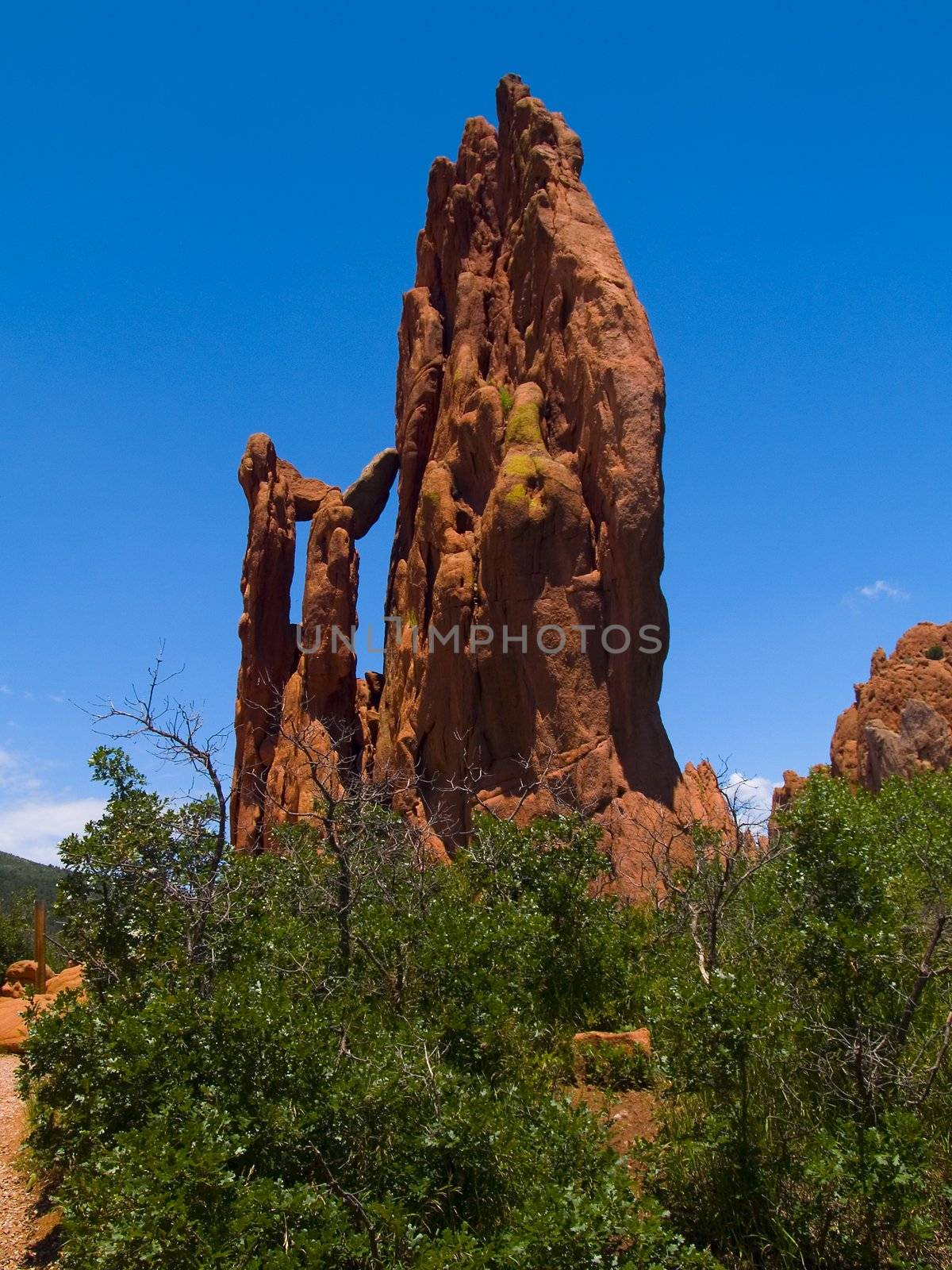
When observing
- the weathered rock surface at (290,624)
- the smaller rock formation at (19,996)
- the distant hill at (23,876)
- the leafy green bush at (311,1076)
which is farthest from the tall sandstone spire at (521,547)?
the distant hill at (23,876)

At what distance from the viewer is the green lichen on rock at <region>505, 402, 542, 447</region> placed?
25875 millimetres

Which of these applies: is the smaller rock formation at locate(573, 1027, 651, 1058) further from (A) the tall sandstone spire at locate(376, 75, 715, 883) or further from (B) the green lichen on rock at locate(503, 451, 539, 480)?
(B) the green lichen on rock at locate(503, 451, 539, 480)

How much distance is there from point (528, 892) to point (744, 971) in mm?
4165

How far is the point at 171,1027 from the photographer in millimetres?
8055

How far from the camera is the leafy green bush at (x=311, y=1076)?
6.81 metres

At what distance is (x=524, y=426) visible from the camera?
26.2 m

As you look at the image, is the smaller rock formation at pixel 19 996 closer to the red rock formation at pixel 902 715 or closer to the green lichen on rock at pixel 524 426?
the green lichen on rock at pixel 524 426

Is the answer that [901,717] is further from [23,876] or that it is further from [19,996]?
[23,876]

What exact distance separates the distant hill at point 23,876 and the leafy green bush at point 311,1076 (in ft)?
208

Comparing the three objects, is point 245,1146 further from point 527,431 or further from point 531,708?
point 527,431

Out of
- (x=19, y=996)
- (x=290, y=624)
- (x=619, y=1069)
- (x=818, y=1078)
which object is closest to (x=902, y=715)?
(x=290, y=624)

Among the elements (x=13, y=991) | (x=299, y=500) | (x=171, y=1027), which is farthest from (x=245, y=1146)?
(x=299, y=500)

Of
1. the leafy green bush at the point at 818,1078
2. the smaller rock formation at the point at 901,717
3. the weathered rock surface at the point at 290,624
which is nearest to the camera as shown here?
the leafy green bush at the point at 818,1078

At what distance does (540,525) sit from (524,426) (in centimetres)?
335
